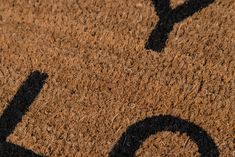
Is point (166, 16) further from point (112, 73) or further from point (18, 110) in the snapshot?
point (18, 110)

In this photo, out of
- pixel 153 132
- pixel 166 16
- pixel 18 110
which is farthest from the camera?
pixel 166 16

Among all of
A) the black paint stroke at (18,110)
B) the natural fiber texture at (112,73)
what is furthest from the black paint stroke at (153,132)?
the black paint stroke at (18,110)

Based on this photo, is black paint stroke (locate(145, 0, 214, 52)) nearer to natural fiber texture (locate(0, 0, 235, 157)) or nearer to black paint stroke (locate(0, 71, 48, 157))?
natural fiber texture (locate(0, 0, 235, 157))

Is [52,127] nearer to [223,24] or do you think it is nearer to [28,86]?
[28,86]

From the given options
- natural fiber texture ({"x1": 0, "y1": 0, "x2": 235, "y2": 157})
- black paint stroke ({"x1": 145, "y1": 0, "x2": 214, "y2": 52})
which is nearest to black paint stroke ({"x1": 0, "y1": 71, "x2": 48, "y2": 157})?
natural fiber texture ({"x1": 0, "y1": 0, "x2": 235, "y2": 157})

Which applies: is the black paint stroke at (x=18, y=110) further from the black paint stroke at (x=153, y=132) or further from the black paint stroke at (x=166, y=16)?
the black paint stroke at (x=166, y=16)

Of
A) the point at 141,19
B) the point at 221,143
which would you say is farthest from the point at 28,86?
the point at 221,143

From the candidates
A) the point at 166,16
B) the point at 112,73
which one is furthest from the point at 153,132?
the point at 166,16
